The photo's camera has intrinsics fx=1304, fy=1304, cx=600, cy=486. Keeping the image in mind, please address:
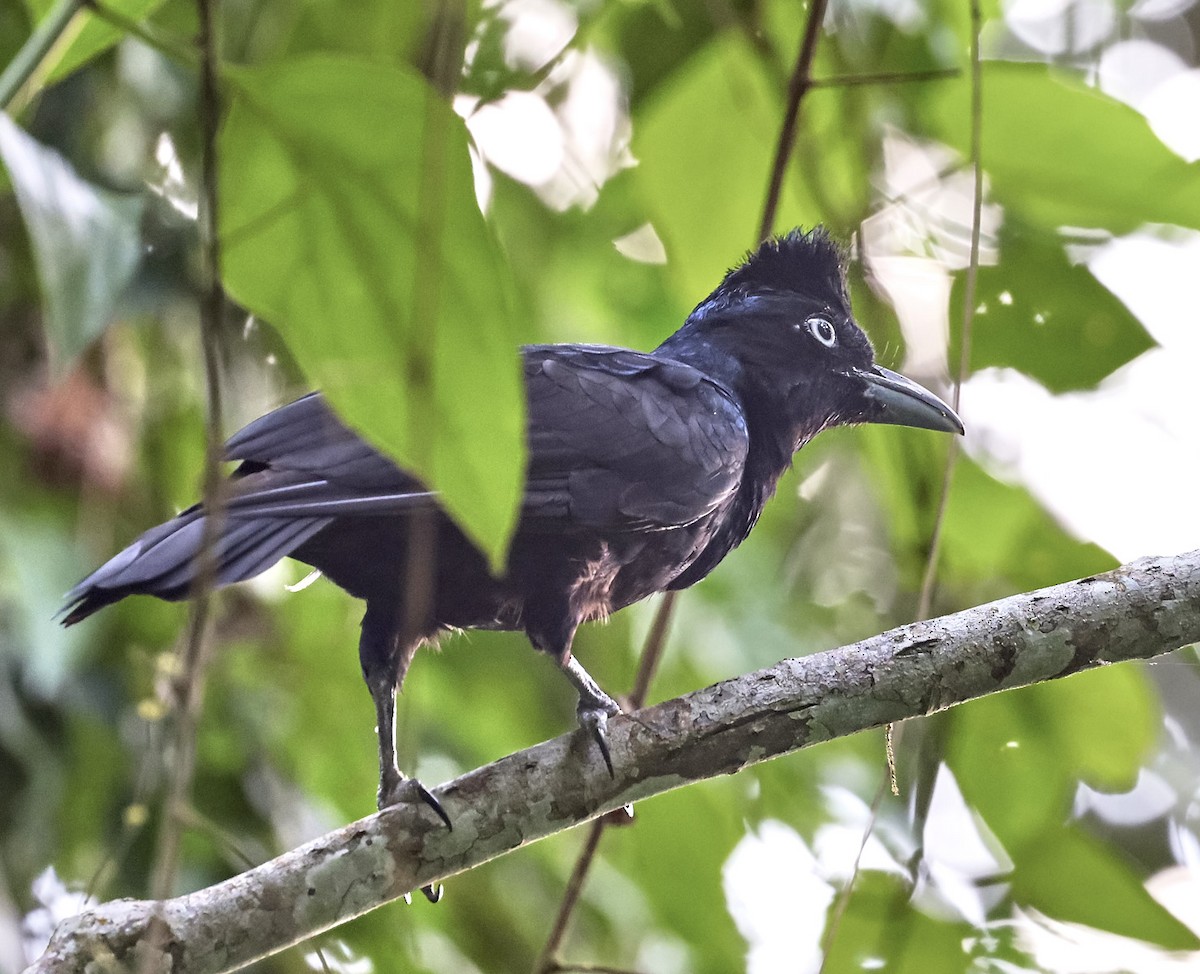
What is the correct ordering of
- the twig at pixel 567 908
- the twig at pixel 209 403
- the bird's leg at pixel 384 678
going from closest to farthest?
the twig at pixel 209 403
the twig at pixel 567 908
the bird's leg at pixel 384 678

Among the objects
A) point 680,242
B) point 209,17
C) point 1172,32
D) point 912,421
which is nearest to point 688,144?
point 680,242

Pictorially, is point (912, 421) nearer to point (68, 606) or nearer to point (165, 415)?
point (68, 606)

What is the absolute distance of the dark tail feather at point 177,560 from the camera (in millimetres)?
1563

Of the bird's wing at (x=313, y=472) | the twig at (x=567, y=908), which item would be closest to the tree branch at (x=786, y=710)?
the twig at (x=567, y=908)

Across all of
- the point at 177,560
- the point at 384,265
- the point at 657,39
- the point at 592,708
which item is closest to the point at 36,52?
the point at 384,265

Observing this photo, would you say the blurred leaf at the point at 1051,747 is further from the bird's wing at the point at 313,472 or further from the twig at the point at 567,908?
the bird's wing at the point at 313,472

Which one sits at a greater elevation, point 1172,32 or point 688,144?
point 1172,32

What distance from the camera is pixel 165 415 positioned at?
3.05 m

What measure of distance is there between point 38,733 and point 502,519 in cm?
218

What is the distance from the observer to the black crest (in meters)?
2.41

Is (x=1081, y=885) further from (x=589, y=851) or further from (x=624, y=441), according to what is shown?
(x=624, y=441)

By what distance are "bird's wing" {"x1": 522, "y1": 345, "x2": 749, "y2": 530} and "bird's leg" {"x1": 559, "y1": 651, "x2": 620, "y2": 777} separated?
0.26 m

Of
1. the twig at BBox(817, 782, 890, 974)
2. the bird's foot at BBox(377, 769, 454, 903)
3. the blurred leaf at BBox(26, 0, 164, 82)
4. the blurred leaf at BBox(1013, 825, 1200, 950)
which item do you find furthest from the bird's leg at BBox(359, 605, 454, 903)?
the blurred leaf at BBox(1013, 825, 1200, 950)

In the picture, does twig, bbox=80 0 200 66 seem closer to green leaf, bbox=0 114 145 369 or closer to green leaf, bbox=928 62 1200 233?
green leaf, bbox=0 114 145 369
